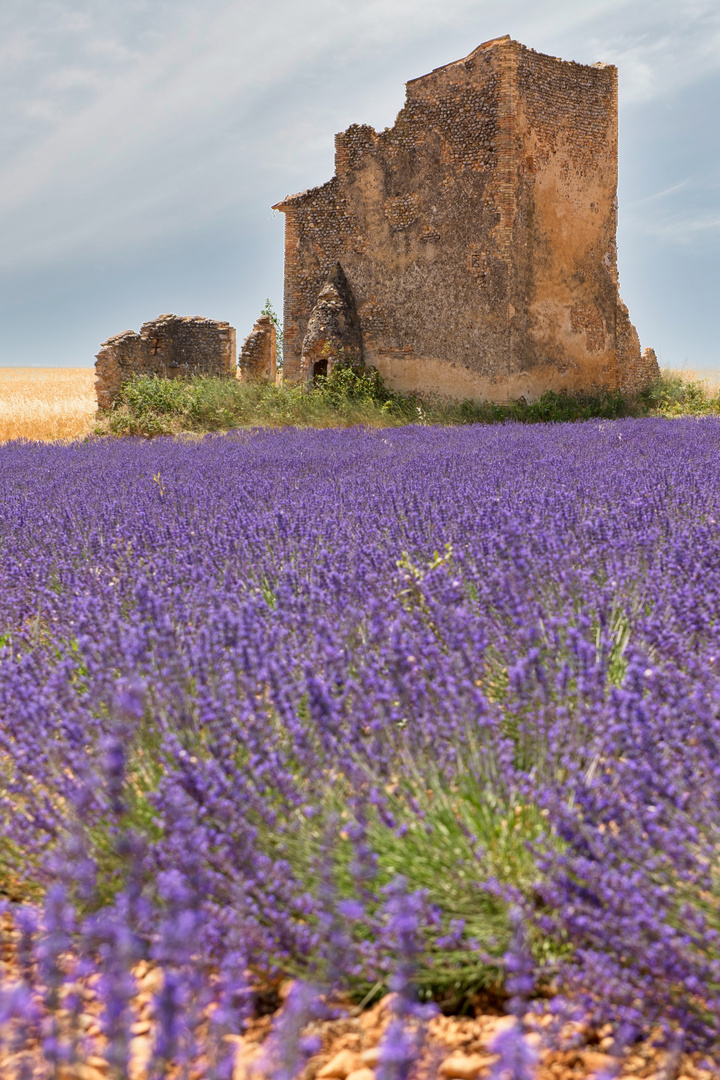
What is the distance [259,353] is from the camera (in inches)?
693

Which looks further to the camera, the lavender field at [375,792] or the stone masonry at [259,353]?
the stone masonry at [259,353]

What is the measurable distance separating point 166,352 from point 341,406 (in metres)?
6.33

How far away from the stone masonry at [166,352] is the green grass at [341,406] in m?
0.93

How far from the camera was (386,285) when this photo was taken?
14.0m

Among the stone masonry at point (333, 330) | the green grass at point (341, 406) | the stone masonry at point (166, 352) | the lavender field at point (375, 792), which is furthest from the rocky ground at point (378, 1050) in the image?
Answer: the stone masonry at point (166, 352)

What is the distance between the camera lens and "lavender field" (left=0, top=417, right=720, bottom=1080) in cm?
127

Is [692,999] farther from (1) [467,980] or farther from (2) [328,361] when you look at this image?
(2) [328,361]

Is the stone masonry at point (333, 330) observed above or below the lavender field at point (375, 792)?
above

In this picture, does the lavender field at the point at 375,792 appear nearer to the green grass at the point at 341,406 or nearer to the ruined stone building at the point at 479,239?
the green grass at the point at 341,406

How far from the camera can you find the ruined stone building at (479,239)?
41.7ft

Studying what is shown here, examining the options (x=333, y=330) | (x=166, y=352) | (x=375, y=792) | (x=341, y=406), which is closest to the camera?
(x=375, y=792)

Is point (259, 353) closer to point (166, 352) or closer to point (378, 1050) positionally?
point (166, 352)

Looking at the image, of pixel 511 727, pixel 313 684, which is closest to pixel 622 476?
pixel 511 727

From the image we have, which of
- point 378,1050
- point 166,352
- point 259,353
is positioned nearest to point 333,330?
point 259,353
